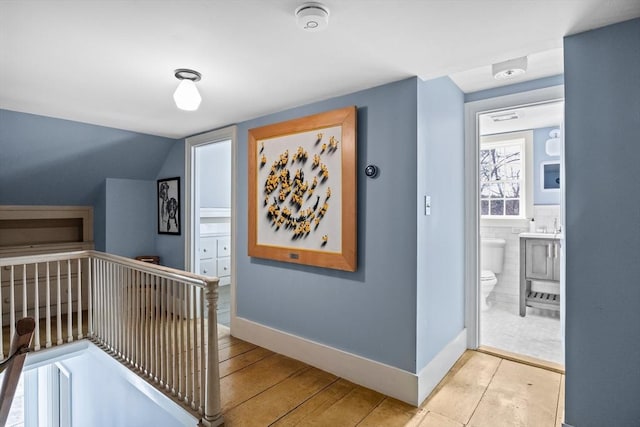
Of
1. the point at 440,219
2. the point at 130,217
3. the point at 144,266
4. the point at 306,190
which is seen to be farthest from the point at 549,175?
the point at 130,217

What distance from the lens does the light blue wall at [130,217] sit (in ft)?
14.0

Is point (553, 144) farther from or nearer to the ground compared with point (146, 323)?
farther from the ground

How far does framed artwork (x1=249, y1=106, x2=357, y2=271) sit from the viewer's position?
2521mm

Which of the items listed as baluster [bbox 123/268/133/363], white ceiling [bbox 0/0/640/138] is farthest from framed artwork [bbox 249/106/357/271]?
baluster [bbox 123/268/133/363]

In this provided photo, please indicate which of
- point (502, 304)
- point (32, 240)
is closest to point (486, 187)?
point (502, 304)

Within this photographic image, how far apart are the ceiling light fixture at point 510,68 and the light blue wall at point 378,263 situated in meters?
0.70

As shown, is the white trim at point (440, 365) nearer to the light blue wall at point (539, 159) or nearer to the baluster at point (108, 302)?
the light blue wall at point (539, 159)

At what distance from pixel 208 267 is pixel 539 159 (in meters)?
4.90

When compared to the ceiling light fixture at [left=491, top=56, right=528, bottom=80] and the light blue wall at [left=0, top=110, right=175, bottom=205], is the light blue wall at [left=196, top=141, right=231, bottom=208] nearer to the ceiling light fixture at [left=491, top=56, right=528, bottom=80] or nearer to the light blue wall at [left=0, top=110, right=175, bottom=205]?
the light blue wall at [left=0, top=110, right=175, bottom=205]

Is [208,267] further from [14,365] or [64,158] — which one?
[14,365]

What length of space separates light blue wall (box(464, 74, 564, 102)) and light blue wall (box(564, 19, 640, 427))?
3.44 ft

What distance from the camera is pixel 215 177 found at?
18.5 feet

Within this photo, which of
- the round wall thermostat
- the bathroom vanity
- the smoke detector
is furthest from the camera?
the bathroom vanity

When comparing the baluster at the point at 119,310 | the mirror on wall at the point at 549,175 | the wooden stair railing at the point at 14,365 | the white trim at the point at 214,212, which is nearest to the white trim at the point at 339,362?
the baluster at the point at 119,310
